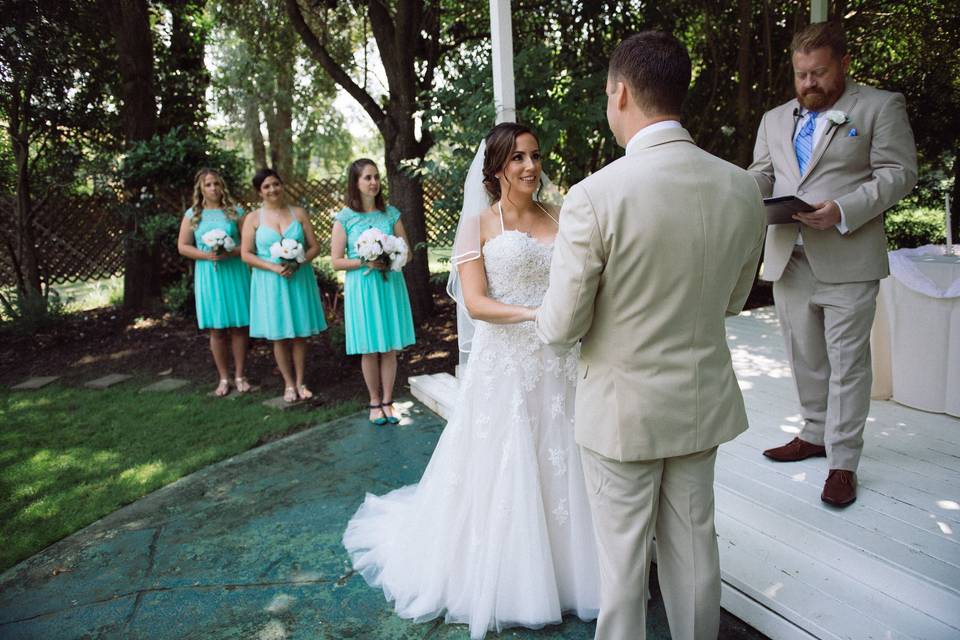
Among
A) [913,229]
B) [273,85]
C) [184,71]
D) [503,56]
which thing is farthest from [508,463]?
[273,85]

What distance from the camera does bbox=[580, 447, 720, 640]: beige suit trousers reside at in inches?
70.7

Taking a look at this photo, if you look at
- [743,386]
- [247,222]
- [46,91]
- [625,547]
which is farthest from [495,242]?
[46,91]

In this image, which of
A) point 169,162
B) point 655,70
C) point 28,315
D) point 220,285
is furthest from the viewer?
point 28,315

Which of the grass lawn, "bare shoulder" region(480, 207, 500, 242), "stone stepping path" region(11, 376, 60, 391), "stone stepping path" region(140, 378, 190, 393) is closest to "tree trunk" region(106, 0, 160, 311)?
"stone stepping path" region(11, 376, 60, 391)

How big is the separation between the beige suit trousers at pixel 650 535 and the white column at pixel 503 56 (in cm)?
252

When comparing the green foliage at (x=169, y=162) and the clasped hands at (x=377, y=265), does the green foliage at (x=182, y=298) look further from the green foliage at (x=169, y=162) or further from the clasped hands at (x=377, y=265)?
the clasped hands at (x=377, y=265)

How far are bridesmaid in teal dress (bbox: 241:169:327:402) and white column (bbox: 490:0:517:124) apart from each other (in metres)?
2.26

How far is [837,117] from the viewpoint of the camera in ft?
8.50

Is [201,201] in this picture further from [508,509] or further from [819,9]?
[819,9]

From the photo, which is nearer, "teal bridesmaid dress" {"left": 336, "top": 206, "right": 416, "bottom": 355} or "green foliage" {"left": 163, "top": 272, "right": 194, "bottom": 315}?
"teal bridesmaid dress" {"left": 336, "top": 206, "right": 416, "bottom": 355}

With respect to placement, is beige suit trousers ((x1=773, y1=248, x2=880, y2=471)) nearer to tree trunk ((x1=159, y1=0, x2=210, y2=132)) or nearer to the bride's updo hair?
the bride's updo hair

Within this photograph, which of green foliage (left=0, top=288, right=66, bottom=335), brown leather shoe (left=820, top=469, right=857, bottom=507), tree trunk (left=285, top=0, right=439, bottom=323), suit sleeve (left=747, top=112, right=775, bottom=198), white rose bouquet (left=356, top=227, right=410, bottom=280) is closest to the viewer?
brown leather shoe (left=820, top=469, right=857, bottom=507)

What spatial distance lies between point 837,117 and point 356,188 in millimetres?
3215

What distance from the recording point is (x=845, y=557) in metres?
2.39
